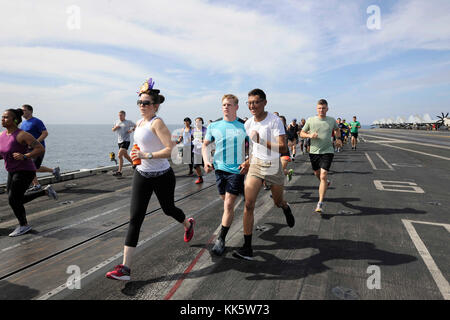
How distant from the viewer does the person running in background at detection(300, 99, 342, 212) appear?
5.10m

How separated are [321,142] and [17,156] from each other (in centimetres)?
539

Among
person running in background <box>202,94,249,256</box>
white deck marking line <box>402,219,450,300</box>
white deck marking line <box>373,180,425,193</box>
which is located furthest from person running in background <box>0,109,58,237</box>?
white deck marking line <box>373,180,425,193</box>

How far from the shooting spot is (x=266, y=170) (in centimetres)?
340

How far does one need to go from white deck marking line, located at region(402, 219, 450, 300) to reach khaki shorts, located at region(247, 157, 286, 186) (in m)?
2.03

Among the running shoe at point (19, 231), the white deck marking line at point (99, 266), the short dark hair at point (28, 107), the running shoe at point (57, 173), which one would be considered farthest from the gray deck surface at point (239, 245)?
the short dark hair at point (28, 107)

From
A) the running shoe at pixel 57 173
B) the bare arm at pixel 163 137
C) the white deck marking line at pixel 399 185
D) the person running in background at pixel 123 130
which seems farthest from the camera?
the person running in background at pixel 123 130

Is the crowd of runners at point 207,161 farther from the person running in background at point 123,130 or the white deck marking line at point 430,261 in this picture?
the person running in background at point 123,130

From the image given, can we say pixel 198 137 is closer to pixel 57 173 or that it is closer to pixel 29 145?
pixel 57 173

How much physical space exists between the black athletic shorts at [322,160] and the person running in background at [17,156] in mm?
5012

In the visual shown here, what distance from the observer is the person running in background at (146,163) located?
282cm

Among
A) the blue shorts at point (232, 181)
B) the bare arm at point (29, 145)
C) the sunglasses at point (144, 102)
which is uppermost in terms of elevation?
the sunglasses at point (144, 102)
